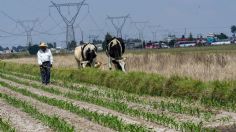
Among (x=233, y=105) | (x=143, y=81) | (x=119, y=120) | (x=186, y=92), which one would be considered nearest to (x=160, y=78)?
(x=143, y=81)

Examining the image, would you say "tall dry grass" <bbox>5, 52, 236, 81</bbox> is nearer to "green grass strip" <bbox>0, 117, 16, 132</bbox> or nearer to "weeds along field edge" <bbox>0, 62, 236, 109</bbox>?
"weeds along field edge" <bbox>0, 62, 236, 109</bbox>

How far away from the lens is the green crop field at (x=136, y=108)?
38.8 feet

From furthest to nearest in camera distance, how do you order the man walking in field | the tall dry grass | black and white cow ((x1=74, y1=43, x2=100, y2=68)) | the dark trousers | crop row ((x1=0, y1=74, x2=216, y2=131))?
1. black and white cow ((x1=74, y1=43, x2=100, y2=68))
2. the dark trousers
3. the man walking in field
4. the tall dry grass
5. crop row ((x1=0, y1=74, x2=216, y2=131))

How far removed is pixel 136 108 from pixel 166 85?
332 cm

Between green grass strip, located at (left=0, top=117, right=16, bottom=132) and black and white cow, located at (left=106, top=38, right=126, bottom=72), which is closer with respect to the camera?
green grass strip, located at (left=0, top=117, right=16, bottom=132)

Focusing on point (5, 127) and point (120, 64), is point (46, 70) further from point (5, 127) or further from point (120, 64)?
point (5, 127)

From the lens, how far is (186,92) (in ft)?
54.6

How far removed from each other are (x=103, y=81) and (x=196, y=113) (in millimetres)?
11210

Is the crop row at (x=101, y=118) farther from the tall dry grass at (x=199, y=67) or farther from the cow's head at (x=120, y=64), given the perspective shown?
the cow's head at (x=120, y=64)

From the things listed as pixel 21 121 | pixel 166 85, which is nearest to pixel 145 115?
pixel 21 121

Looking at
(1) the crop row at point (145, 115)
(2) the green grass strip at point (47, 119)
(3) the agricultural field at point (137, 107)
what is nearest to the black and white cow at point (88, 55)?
(3) the agricultural field at point (137, 107)

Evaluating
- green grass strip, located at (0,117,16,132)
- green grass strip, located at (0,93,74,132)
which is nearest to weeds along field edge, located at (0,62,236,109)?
green grass strip, located at (0,93,74,132)

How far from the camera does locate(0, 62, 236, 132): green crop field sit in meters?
11.8

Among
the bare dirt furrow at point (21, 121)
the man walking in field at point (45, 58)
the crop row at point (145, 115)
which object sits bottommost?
the bare dirt furrow at point (21, 121)
